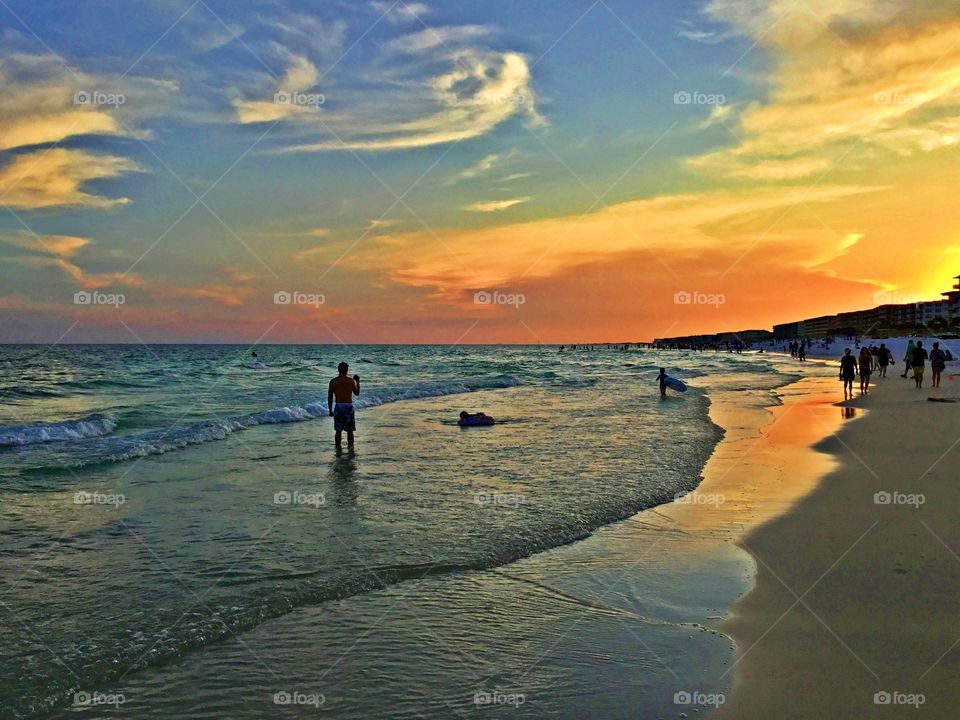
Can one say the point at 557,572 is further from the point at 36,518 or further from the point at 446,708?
the point at 36,518

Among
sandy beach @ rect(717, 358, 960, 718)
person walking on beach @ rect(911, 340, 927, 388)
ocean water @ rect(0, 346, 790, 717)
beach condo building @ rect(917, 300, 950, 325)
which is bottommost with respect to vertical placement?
ocean water @ rect(0, 346, 790, 717)

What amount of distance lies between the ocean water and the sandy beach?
93 cm

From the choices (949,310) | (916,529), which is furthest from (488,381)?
(949,310)

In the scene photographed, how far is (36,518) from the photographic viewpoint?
9844 millimetres

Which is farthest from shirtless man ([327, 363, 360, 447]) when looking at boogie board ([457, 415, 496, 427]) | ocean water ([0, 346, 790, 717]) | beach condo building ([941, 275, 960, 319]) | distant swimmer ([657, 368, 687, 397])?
beach condo building ([941, 275, 960, 319])

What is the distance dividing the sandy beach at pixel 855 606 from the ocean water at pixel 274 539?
3.05 ft

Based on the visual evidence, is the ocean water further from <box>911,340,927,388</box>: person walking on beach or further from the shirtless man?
<box>911,340,927,388</box>: person walking on beach

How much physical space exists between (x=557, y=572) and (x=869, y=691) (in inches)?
128

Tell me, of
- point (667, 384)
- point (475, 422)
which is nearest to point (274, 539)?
point (475, 422)

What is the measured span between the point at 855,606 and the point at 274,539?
6432mm

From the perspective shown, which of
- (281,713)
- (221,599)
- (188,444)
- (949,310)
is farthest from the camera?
(949,310)

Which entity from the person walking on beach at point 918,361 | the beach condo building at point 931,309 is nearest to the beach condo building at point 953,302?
the beach condo building at point 931,309

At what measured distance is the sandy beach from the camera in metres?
4.37

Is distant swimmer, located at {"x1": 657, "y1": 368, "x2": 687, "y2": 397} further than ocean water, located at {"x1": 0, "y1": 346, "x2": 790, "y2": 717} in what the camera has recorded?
Yes
